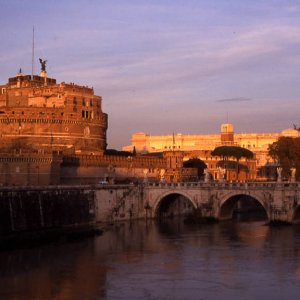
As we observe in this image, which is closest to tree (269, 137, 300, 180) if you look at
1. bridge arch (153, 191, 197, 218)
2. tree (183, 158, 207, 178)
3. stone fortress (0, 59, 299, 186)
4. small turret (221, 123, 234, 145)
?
bridge arch (153, 191, 197, 218)

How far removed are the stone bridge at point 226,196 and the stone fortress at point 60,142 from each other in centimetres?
422

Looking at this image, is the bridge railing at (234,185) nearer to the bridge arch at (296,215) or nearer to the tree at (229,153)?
the bridge arch at (296,215)

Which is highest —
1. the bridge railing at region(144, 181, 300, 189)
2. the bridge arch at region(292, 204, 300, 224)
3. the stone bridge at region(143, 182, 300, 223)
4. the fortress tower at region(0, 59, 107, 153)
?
the fortress tower at region(0, 59, 107, 153)

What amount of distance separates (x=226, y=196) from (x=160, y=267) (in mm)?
22346

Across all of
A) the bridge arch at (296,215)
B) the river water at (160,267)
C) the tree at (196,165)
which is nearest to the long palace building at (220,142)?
the tree at (196,165)

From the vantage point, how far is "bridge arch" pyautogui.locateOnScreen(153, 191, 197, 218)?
63769mm

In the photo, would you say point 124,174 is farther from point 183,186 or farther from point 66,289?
point 66,289

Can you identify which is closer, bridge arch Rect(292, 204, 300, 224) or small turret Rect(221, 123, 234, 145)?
bridge arch Rect(292, 204, 300, 224)

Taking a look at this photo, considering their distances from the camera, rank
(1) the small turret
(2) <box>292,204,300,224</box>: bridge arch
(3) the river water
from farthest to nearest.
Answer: (1) the small turret
(2) <box>292,204,300,224</box>: bridge arch
(3) the river water

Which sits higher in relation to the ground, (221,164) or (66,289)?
(221,164)

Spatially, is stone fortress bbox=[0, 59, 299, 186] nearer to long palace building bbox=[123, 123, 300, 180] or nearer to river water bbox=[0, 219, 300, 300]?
river water bbox=[0, 219, 300, 300]

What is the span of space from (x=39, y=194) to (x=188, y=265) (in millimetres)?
16107

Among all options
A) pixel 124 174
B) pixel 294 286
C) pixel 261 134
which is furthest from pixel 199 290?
pixel 261 134

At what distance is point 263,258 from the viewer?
41.7m
